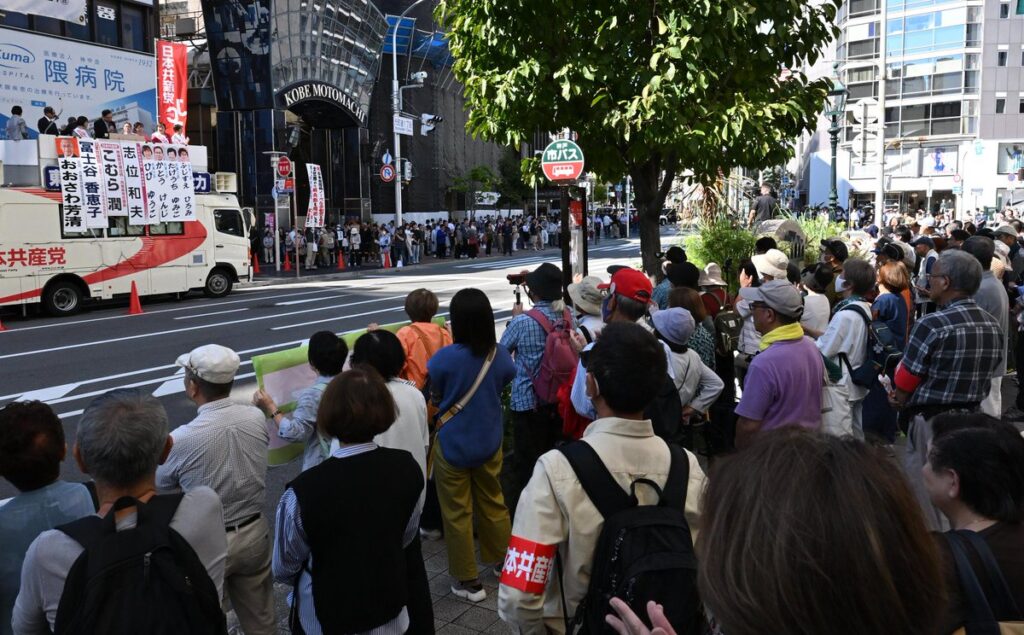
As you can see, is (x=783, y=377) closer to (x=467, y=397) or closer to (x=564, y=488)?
(x=467, y=397)

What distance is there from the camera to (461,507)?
484 centimetres

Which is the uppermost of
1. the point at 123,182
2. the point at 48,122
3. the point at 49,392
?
the point at 48,122

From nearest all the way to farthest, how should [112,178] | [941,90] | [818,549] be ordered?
[818,549]
[112,178]
[941,90]

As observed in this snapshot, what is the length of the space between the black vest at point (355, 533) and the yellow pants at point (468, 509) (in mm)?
1656

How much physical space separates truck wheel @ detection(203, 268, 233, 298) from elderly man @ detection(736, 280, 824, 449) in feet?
68.3

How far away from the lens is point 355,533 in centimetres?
300

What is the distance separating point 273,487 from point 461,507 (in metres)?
2.71

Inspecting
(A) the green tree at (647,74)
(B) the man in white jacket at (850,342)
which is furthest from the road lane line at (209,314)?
(B) the man in white jacket at (850,342)

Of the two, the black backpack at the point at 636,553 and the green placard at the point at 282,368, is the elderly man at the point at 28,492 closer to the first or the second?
the green placard at the point at 282,368

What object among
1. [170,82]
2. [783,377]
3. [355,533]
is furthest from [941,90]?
[355,533]

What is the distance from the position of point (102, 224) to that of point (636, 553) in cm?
1989

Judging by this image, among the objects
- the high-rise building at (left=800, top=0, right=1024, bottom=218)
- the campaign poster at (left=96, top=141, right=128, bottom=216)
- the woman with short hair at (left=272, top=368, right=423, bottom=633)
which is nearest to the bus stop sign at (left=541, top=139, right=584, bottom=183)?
the woman with short hair at (left=272, top=368, right=423, bottom=633)

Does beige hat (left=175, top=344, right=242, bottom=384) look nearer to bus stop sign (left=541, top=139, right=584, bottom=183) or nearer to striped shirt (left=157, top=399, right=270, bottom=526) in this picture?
striped shirt (left=157, top=399, right=270, bottom=526)

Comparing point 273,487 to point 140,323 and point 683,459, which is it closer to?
point 683,459
